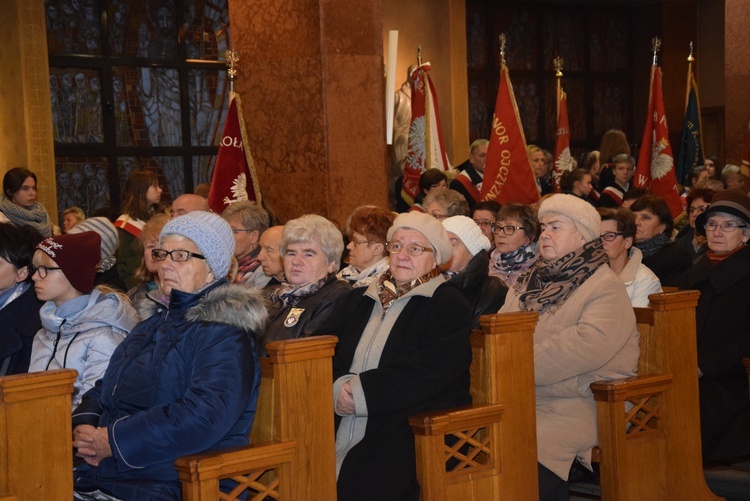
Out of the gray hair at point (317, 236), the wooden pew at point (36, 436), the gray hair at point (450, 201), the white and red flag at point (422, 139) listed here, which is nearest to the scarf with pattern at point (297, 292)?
the gray hair at point (317, 236)

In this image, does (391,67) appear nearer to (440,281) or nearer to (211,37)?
(211,37)

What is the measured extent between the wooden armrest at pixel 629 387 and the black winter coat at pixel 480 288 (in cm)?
56

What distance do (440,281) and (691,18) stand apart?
40.0ft

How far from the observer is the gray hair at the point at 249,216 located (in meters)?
5.46

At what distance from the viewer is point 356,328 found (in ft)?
12.1

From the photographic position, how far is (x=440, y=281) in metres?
3.67

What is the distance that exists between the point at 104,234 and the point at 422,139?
414 cm

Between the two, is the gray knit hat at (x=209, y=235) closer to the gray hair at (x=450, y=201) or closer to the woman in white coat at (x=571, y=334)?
the woman in white coat at (x=571, y=334)

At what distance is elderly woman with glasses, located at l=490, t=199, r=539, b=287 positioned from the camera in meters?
5.20

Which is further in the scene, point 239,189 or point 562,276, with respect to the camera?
point 239,189

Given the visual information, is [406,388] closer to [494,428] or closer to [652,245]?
[494,428]

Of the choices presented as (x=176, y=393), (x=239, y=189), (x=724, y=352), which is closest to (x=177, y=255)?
(x=176, y=393)

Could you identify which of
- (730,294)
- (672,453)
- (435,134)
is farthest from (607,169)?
(672,453)

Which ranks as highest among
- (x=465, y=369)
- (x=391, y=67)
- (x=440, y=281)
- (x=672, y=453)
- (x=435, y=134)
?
(x=391, y=67)
